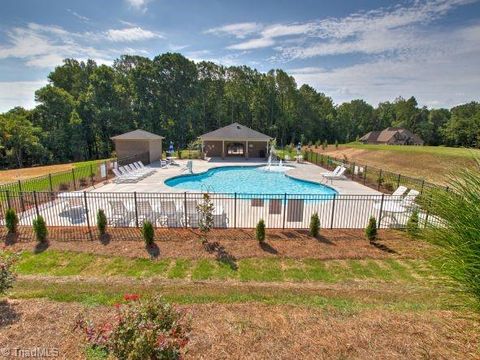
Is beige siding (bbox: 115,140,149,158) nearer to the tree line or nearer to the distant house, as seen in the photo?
the tree line

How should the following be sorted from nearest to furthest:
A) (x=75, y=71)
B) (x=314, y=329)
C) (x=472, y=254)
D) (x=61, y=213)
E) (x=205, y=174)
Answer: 1. (x=472, y=254)
2. (x=314, y=329)
3. (x=61, y=213)
4. (x=205, y=174)
5. (x=75, y=71)

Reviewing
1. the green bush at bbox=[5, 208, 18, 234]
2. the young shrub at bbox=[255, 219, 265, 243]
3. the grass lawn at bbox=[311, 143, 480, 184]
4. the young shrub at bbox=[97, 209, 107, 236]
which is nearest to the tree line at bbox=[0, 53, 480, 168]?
the grass lawn at bbox=[311, 143, 480, 184]

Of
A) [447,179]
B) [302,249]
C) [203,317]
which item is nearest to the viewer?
[447,179]

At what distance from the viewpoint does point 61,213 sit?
36.7 feet

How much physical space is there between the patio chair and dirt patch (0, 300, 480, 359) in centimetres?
548

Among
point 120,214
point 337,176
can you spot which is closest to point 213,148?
point 337,176

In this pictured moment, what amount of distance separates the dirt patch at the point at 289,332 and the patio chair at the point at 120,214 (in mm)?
5476

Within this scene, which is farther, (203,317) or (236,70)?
(236,70)

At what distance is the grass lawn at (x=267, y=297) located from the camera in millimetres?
3334

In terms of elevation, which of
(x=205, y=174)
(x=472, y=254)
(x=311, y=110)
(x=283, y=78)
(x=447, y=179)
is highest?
(x=283, y=78)

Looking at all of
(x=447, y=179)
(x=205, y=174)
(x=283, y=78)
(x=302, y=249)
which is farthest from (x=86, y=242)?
(x=283, y=78)

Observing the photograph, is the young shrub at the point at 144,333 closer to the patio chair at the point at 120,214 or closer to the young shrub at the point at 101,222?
the young shrub at the point at 101,222

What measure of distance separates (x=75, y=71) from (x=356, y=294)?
5923cm

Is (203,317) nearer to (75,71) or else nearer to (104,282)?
(104,282)
